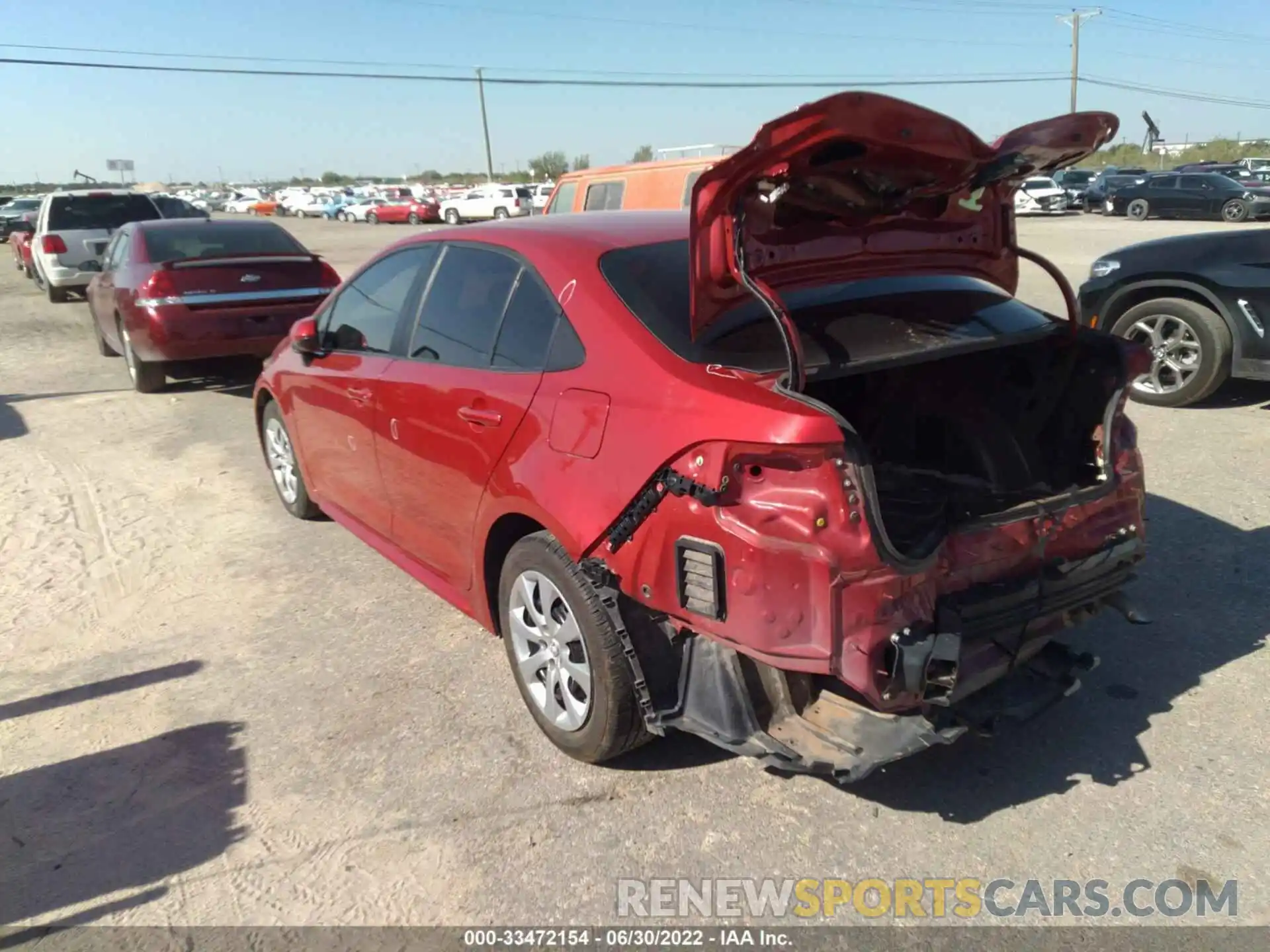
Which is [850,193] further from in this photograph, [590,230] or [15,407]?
[15,407]

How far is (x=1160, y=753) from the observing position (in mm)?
3107

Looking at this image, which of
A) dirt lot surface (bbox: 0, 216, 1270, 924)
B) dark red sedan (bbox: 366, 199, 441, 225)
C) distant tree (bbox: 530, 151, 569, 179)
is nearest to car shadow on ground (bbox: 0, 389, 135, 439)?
dirt lot surface (bbox: 0, 216, 1270, 924)

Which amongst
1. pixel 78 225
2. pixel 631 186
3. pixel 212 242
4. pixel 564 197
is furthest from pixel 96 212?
pixel 631 186

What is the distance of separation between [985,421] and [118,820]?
3.37 m

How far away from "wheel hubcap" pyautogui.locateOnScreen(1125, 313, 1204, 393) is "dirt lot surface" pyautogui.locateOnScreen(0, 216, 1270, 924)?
2.33 meters

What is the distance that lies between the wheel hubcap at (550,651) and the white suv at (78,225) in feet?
45.0

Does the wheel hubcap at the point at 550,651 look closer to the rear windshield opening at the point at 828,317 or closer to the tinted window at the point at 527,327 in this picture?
the tinted window at the point at 527,327

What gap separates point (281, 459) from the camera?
553cm

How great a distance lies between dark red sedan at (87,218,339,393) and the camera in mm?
8305

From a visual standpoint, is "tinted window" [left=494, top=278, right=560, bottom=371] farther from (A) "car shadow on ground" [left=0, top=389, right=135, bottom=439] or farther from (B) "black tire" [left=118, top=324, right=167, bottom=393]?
(B) "black tire" [left=118, top=324, right=167, bottom=393]

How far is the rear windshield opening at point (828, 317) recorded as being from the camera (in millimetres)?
2826

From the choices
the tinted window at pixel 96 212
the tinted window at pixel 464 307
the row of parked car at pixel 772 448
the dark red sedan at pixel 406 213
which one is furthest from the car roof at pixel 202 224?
the dark red sedan at pixel 406 213

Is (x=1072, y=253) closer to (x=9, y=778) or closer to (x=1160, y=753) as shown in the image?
(x=1160, y=753)

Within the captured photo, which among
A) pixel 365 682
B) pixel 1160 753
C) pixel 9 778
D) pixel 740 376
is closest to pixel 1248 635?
pixel 1160 753
